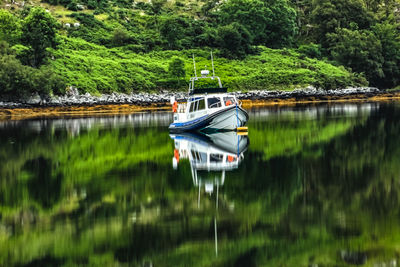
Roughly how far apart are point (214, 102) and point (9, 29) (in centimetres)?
5471

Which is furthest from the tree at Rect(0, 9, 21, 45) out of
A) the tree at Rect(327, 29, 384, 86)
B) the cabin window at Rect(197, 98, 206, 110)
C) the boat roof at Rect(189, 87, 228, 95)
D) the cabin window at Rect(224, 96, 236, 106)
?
the tree at Rect(327, 29, 384, 86)

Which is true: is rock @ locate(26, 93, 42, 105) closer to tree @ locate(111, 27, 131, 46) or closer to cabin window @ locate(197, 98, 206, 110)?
tree @ locate(111, 27, 131, 46)

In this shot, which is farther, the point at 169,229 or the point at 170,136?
the point at 170,136

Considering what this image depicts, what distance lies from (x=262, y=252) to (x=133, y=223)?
3267 mm

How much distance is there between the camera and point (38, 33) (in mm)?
74875

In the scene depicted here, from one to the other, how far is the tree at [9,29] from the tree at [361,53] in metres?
57.8

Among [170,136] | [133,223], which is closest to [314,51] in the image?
[170,136]

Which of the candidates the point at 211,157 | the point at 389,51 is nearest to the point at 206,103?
the point at 211,157

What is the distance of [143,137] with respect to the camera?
32656 mm

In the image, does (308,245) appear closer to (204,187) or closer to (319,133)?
(204,187)

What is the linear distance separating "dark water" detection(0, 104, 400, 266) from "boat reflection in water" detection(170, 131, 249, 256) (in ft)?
0.24

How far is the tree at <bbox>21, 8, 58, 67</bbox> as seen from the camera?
74875mm

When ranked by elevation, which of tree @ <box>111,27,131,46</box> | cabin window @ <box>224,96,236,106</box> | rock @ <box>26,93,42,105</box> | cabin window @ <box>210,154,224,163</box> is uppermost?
tree @ <box>111,27,131,46</box>

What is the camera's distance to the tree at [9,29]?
79.9 metres
